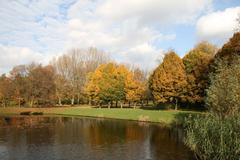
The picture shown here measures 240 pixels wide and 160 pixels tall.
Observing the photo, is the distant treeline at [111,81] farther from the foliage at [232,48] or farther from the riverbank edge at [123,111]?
the riverbank edge at [123,111]

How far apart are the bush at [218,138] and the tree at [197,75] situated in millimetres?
36434

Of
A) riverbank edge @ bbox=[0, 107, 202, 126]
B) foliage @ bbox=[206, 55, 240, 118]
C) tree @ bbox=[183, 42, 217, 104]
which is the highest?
tree @ bbox=[183, 42, 217, 104]

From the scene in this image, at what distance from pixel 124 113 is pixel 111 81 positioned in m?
17.9

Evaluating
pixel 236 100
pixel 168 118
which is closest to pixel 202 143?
pixel 236 100

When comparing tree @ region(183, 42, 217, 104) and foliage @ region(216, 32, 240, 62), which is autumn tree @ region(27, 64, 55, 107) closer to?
tree @ region(183, 42, 217, 104)

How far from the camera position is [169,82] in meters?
58.0

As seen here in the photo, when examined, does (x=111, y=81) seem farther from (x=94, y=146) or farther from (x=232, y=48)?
(x=94, y=146)

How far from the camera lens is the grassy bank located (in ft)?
156

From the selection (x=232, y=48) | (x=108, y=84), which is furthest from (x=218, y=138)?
(x=108, y=84)

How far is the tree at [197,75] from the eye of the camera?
56188mm

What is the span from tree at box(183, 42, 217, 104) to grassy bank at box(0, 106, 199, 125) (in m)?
6.72

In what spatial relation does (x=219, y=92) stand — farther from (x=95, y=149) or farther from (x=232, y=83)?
(x=95, y=149)

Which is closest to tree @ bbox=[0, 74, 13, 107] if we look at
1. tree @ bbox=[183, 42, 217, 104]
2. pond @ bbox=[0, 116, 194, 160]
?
pond @ bbox=[0, 116, 194, 160]

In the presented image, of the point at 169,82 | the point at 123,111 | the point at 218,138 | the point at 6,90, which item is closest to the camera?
→ the point at 218,138
